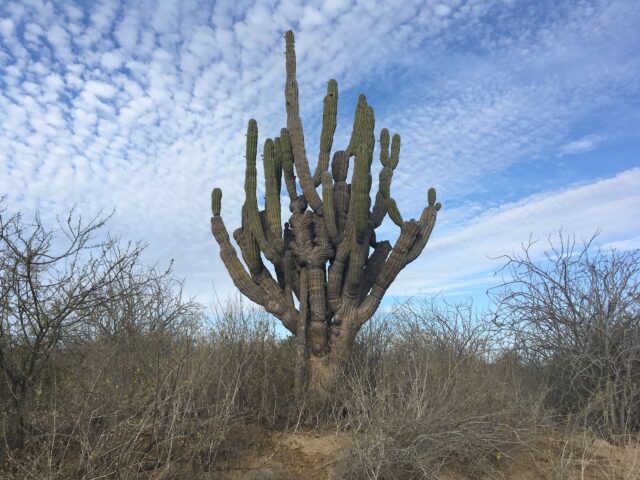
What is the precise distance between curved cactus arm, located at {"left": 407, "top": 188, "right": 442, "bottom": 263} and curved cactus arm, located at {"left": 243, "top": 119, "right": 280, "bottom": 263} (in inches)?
83.6

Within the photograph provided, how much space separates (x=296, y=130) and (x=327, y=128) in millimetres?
514

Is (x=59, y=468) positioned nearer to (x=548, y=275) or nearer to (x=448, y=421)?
(x=448, y=421)

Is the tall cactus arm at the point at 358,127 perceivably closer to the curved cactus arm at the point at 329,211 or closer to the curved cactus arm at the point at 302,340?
the curved cactus arm at the point at 329,211

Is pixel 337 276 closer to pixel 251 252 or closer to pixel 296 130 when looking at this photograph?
pixel 251 252

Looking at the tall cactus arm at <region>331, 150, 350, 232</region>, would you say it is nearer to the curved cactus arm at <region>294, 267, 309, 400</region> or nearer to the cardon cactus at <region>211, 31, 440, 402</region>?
the cardon cactus at <region>211, 31, 440, 402</region>

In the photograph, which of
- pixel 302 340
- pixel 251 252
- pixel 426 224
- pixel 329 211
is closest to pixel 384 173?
pixel 426 224

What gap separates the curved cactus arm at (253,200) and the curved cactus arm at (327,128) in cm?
100

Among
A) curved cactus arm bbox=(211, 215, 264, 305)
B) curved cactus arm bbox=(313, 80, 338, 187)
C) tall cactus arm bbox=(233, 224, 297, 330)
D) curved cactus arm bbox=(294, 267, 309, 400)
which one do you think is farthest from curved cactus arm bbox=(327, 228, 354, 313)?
curved cactus arm bbox=(313, 80, 338, 187)

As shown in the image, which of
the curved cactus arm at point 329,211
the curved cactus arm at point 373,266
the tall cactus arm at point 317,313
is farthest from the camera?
the curved cactus arm at point 373,266

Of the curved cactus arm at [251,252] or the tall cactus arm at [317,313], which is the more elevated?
the curved cactus arm at [251,252]

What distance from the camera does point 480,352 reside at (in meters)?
7.97

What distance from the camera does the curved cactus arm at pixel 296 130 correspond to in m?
8.12

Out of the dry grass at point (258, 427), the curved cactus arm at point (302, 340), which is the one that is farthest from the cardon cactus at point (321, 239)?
the dry grass at point (258, 427)

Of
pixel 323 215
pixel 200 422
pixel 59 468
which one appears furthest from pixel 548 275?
pixel 59 468
